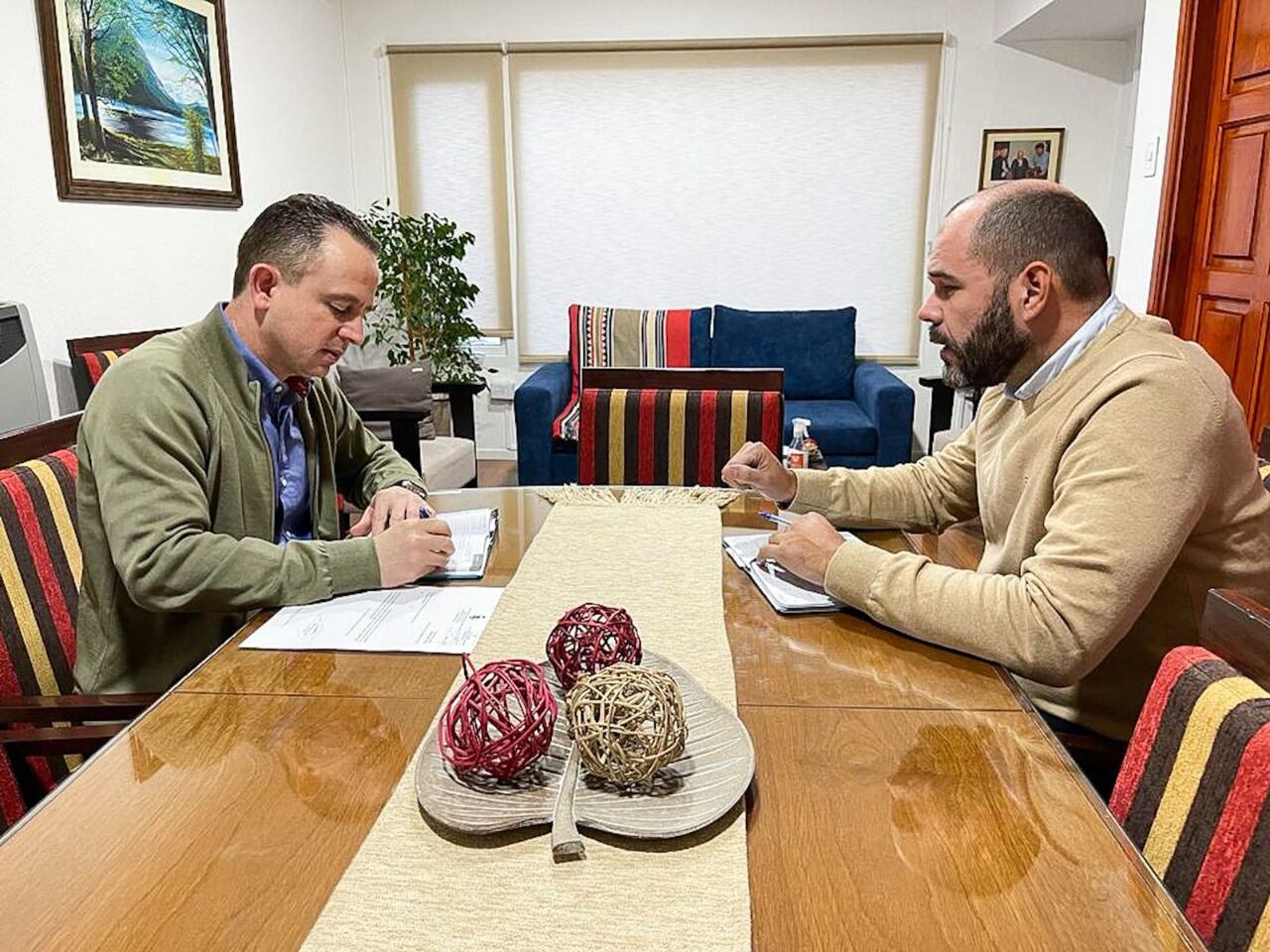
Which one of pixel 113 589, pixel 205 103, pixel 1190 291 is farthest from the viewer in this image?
pixel 205 103

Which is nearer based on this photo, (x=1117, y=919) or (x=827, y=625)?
(x=1117, y=919)

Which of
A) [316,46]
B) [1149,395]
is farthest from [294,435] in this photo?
[316,46]

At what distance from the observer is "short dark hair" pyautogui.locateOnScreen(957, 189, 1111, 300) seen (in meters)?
1.32

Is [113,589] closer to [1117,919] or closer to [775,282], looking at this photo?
[1117,919]

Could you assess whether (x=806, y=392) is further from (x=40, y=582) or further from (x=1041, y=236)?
(x=40, y=582)

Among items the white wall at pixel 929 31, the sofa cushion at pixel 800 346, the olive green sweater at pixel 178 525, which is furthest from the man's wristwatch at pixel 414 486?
the white wall at pixel 929 31

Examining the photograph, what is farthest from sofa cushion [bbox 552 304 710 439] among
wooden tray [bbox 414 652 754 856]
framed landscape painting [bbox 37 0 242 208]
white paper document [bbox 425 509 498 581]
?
wooden tray [bbox 414 652 754 856]

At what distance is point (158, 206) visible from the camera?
3.36m

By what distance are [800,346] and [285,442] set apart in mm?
3335

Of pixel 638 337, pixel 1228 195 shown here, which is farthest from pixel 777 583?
pixel 638 337

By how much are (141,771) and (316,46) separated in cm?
438

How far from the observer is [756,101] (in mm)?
4715

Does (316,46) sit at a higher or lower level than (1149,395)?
higher

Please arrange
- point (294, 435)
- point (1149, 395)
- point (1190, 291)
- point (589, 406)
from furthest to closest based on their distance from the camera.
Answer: point (1190, 291) < point (589, 406) < point (294, 435) < point (1149, 395)
